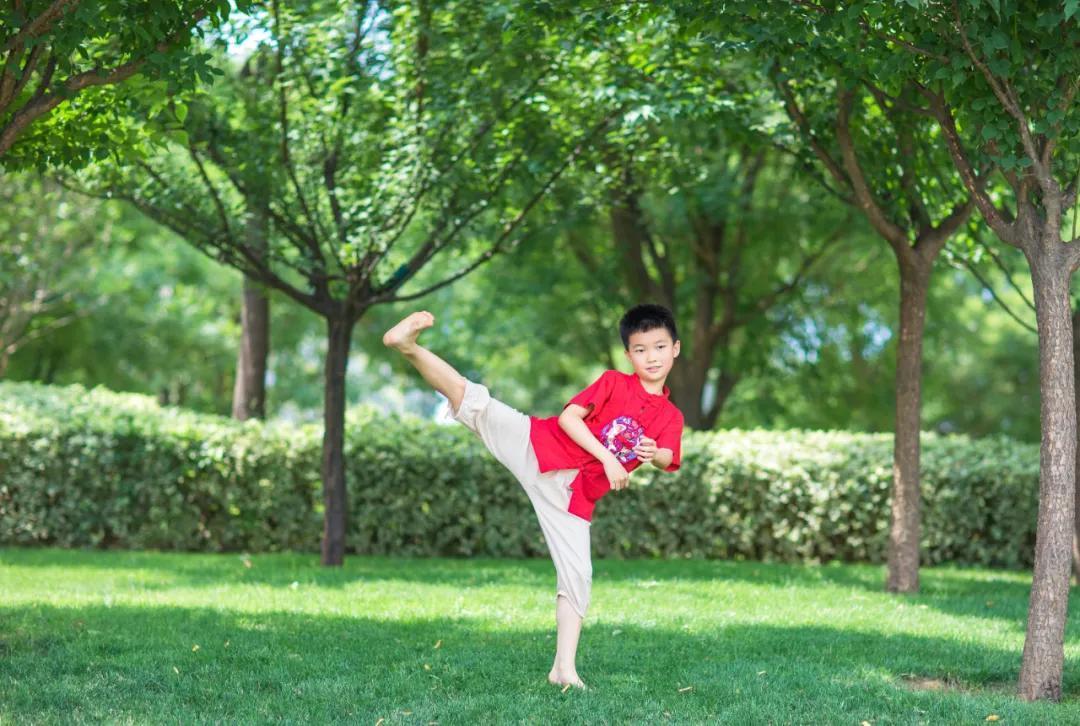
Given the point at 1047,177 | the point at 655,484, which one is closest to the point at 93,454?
the point at 655,484

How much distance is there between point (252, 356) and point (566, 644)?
8710 mm

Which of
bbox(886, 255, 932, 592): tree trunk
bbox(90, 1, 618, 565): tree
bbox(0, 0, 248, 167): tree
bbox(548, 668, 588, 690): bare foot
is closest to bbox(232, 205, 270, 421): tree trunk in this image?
bbox(90, 1, 618, 565): tree

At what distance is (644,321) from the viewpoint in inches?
214

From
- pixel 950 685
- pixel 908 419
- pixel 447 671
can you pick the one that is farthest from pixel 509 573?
pixel 950 685

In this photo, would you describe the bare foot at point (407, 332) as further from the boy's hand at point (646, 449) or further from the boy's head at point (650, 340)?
the boy's hand at point (646, 449)

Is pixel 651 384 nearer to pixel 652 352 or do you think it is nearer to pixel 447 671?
pixel 652 352

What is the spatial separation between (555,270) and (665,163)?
6.69m

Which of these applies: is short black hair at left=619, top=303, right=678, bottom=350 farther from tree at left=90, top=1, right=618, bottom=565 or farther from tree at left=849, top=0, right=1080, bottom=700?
tree at left=90, top=1, right=618, bottom=565

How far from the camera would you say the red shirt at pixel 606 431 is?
17.5 feet

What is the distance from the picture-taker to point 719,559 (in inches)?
469

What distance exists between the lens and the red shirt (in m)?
5.33

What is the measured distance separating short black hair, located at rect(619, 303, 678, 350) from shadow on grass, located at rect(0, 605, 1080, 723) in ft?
5.66

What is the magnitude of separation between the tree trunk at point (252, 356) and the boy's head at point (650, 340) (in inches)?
337

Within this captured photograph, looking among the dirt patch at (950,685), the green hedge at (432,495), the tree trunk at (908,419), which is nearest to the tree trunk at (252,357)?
the green hedge at (432,495)
